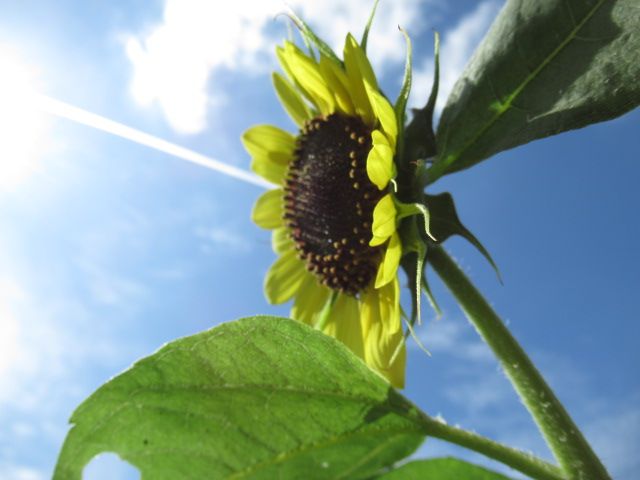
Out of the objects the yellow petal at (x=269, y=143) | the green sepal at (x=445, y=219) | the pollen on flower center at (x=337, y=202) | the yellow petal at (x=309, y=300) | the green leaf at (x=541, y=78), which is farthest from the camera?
the yellow petal at (x=269, y=143)

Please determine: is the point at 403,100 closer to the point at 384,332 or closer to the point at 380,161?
the point at 380,161

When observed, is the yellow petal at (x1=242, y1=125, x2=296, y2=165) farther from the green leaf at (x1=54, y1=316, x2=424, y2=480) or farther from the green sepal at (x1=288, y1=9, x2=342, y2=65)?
the green leaf at (x1=54, y1=316, x2=424, y2=480)

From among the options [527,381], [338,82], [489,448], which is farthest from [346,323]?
[489,448]

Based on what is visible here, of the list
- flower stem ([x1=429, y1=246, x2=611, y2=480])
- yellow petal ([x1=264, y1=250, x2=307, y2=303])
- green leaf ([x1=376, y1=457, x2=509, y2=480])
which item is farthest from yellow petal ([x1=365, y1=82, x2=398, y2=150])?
green leaf ([x1=376, y1=457, x2=509, y2=480])

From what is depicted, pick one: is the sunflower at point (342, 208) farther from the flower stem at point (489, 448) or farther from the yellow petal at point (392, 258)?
the flower stem at point (489, 448)

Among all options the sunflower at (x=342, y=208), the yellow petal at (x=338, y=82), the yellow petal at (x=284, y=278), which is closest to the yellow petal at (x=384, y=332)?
the sunflower at (x=342, y=208)
